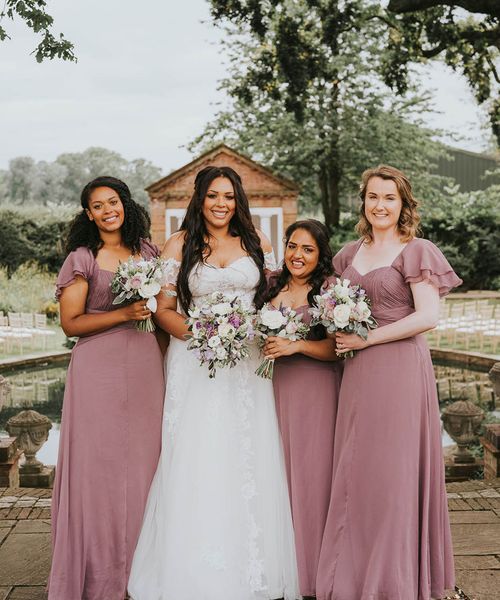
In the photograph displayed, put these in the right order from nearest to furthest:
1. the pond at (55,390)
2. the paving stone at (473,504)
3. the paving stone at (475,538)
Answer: the paving stone at (475,538), the paving stone at (473,504), the pond at (55,390)

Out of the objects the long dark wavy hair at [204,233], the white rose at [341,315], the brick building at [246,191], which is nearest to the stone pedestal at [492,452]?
the long dark wavy hair at [204,233]

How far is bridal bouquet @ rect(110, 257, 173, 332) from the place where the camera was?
3.37 meters

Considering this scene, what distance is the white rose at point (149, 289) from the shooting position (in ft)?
11.0

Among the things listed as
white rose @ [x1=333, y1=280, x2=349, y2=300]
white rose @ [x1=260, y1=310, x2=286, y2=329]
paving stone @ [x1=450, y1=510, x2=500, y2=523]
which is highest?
white rose @ [x1=333, y1=280, x2=349, y2=300]

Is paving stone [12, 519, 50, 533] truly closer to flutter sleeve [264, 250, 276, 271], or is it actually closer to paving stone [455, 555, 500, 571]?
flutter sleeve [264, 250, 276, 271]

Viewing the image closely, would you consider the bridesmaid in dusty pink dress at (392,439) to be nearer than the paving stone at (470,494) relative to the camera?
Yes

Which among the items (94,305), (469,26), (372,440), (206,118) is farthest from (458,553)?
(206,118)

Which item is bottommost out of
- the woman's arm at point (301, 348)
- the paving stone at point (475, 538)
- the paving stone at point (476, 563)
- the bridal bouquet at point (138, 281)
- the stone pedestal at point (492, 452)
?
the paving stone at point (476, 563)

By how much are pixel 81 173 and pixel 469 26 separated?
193ft

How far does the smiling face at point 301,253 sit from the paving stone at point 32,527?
8.12 feet

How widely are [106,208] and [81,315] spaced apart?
1.81 feet

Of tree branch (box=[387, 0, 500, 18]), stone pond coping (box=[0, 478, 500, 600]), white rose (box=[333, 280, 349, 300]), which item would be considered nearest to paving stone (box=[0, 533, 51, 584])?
stone pond coping (box=[0, 478, 500, 600])

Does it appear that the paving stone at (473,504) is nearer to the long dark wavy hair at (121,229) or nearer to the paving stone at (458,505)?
the paving stone at (458,505)

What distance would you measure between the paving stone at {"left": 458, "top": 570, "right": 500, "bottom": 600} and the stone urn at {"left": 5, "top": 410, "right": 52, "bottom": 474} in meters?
3.95
